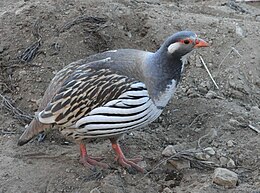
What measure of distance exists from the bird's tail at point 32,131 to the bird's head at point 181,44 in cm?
126

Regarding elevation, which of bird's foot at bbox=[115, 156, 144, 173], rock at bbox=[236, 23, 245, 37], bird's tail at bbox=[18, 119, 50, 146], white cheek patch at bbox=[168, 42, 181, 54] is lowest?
bird's foot at bbox=[115, 156, 144, 173]

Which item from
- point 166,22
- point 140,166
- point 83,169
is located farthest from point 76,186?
point 166,22

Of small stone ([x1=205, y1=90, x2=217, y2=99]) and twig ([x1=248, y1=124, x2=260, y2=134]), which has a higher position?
twig ([x1=248, y1=124, x2=260, y2=134])

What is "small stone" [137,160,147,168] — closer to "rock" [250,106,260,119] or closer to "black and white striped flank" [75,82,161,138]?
"black and white striped flank" [75,82,161,138]

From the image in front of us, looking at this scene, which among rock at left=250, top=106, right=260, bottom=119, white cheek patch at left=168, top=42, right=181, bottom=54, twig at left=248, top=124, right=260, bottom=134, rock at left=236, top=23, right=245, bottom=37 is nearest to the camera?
white cheek patch at left=168, top=42, right=181, bottom=54

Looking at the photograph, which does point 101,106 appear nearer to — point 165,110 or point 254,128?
point 165,110

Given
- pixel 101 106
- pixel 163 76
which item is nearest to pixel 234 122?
pixel 163 76

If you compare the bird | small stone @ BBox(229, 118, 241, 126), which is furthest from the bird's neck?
small stone @ BBox(229, 118, 241, 126)

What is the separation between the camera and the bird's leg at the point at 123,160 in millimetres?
5547

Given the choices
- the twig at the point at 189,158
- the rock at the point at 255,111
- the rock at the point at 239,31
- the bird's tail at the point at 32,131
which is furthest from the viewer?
the rock at the point at 239,31

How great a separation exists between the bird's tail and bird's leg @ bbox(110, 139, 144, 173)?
64 centimetres

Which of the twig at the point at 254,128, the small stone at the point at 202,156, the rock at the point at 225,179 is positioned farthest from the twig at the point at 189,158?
the twig at the point at 254,128

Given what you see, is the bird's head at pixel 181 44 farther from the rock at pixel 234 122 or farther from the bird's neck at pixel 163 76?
the rock at pixel 234 122

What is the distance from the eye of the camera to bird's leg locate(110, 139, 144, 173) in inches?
218
